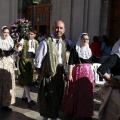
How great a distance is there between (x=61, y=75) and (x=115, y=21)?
723cm

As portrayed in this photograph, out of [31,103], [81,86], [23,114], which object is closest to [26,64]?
[31,103]

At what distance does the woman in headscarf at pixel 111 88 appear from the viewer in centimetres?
330

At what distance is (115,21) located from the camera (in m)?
11.1

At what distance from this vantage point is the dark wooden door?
10984 mm

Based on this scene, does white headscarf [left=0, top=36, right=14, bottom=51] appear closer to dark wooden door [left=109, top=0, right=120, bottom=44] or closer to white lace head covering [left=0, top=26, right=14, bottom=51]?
white lace head covering [left=0, top=26, right=14, bottom=51]

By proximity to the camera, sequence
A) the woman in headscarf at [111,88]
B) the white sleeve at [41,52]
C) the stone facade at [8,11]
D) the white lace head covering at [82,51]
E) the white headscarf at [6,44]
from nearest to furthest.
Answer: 1. the woman in headscarf at [111,88]
2. the white sleeve at [41,52]
3. the white lace head covering at [82,51]
4. the white headscarf at [6,44]
5. the stone facade at [8,11]

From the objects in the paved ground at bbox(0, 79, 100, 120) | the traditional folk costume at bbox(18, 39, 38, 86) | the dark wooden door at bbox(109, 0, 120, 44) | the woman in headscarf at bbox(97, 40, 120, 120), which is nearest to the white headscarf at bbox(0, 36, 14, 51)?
the traditional folk costume at bbox(18, 39, 38, 86)

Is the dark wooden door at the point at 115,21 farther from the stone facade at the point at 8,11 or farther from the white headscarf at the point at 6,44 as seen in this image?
the white headscarf at the point at 6,44

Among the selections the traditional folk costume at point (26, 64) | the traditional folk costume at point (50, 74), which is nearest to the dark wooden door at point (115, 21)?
the traditional folk costume at point (26, 64)

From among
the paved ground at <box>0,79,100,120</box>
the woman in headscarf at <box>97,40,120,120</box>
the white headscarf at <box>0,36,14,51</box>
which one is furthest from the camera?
the white headscarf at <box>0,36,14,51</box>

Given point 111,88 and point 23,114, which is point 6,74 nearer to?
point 23,114

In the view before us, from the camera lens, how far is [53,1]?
508 inches

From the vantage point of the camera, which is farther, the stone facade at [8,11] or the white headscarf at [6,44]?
the stone facade at [8,11]

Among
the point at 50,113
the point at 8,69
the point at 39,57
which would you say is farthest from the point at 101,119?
the point at 8,69
